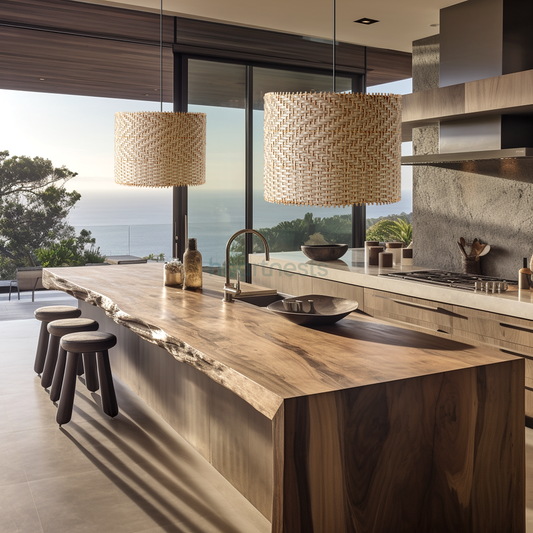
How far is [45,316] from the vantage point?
13.4 ft

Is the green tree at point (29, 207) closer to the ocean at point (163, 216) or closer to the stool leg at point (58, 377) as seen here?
the ocean at point (163, 216)

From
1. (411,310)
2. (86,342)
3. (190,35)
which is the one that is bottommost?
(86,342)

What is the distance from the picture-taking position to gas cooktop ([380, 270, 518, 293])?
3392mm

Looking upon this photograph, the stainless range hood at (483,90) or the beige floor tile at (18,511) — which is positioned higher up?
the stainless range hood at (483,90)

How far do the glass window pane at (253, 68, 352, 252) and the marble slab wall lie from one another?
1551 millimetres

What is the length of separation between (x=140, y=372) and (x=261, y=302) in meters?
1.01

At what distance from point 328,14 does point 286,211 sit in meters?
2.19

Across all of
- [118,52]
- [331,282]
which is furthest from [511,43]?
[118,52]

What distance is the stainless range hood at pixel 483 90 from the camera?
3.37 meters

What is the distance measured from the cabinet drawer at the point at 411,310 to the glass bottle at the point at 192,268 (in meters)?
1.35

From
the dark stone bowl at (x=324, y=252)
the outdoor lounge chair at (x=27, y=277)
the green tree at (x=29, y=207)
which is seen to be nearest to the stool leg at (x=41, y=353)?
the dark stone bowl at (x=324, y=252)

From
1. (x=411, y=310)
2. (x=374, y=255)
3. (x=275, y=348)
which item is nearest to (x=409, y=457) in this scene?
(x=275, y=348)

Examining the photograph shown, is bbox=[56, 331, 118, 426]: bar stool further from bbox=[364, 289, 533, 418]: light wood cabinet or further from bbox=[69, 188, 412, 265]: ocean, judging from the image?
bbox=[69, 188, 412, 265]: ocean

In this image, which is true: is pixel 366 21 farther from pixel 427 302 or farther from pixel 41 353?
pixel 41 353
